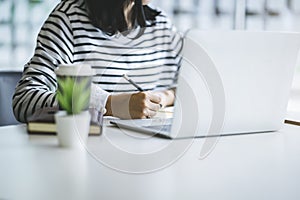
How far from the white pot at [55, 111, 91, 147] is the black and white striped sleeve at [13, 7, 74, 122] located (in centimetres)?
46

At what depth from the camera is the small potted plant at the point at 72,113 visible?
1.10 metres

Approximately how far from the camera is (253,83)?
1272 millimetres

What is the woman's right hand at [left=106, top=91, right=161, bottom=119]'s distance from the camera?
153cm

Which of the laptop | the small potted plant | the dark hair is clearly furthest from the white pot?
the dark hair

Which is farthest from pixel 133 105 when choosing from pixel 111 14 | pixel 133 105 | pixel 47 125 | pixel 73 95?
pixel 111 14

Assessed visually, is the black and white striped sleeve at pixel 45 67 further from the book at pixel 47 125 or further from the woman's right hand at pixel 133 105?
the book at pixel 47 125

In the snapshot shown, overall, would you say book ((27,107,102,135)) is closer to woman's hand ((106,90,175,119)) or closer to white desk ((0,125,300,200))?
white desk ((0,125,300,200))

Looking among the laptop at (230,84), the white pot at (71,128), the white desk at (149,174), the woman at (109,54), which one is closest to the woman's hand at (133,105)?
the woman at (109,54)

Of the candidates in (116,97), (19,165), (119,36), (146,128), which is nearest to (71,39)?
(119,36)

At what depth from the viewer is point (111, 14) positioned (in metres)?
2.01

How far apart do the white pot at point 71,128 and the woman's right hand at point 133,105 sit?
1.27 ft

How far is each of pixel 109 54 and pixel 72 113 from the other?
946mm

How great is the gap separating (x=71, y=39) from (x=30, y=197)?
1.21m

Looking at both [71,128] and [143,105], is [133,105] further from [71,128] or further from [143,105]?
[71,128]
